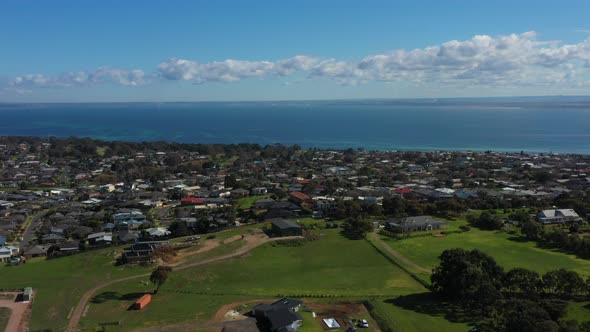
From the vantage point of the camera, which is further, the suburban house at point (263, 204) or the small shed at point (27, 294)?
the suburban house at point (263, 204)

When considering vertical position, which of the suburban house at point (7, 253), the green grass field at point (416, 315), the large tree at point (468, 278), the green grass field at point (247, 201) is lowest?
the suburban house at point (7, 253)

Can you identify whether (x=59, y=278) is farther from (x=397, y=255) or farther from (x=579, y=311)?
(x=579, y=311)

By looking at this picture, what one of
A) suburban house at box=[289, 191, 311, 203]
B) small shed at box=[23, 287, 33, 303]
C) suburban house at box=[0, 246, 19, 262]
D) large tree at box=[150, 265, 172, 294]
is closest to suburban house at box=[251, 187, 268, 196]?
suburban house at box=[289, 191, 311, 203]

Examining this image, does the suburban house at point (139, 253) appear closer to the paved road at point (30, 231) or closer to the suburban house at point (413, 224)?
the paved road at point (30, 231)

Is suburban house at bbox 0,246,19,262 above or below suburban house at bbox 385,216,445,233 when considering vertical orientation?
below

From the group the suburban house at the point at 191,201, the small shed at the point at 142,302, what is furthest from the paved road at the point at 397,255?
the suburban house at the point at 191,201

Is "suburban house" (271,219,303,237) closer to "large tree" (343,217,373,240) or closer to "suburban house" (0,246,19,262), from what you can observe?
"large tree" (343,217,373,240)
